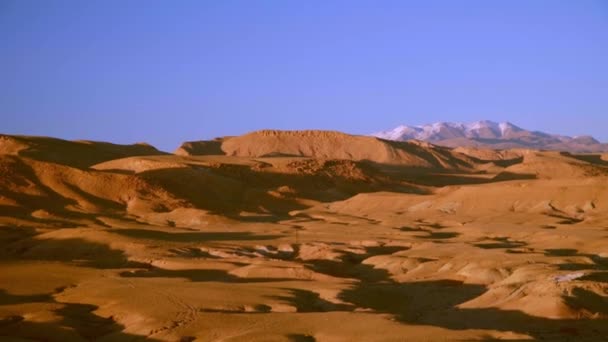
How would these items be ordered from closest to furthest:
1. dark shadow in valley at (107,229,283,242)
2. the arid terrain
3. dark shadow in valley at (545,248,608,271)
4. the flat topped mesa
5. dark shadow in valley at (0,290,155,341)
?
dark shadow in valley at (0,290,155,341) < the arid terrain < dark shadow in valley at (545,248,608,271) < dark shadow in valley at (107,229,283,242) < the flat topped mesa

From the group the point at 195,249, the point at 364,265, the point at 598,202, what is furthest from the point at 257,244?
the point at 598,202

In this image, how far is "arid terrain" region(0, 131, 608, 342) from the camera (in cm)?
1600

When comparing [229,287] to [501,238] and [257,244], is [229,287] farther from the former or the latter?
[501,238]

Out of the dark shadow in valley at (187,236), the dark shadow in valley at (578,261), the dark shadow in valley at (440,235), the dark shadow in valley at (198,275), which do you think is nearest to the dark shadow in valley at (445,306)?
the dark shadow in valley at (198,275)

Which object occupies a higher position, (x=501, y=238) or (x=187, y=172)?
(x=187, y=172)

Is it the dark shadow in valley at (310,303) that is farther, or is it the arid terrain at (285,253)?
the dark shadow in valley at (310,303)

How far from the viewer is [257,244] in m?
31.6

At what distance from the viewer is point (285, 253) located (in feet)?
99.1

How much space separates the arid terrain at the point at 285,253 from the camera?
52.5 ft

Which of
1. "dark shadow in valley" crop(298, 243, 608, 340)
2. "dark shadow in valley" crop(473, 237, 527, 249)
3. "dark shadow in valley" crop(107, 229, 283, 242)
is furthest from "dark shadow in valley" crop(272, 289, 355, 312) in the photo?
"dark shadow in valley" crop(107, 229, 283, 242)

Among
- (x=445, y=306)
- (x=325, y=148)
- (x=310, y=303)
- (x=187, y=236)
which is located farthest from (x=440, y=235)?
(x=325, y=148)

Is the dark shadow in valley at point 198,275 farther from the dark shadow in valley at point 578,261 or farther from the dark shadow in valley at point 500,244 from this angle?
the dark shadow in valley at point 500,244

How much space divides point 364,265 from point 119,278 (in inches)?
358

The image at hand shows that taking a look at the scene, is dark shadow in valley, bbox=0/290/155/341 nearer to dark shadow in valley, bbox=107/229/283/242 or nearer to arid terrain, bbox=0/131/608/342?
arid terrain, bbox=0/131/608/342
